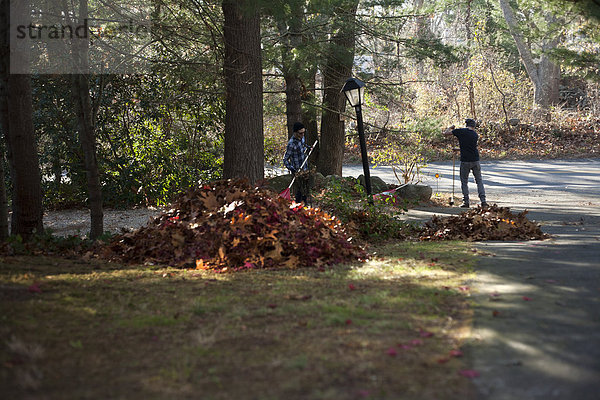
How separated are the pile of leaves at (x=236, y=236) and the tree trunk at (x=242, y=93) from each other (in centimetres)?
238

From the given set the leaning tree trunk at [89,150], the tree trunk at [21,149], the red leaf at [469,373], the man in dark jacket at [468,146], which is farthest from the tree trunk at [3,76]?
the man in dark jacket at [468,146]

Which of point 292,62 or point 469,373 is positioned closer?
point 469,373

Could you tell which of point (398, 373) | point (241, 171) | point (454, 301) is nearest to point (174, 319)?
point (398, 373)

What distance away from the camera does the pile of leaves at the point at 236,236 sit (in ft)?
19.6

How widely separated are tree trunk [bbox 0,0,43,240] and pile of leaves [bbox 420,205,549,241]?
18.3 feet

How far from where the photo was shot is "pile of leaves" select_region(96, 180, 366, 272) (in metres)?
5.96

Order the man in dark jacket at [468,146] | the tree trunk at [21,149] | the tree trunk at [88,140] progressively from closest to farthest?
the tree trunk at [21,149]
the tree trunk at [88,140]
the man in dark jacket at [468,146]

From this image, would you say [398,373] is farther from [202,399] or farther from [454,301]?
[454,301]

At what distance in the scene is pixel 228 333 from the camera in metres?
3.51

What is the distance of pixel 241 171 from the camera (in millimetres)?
9391

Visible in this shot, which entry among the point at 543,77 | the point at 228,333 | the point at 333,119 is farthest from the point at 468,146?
the point at 543,77

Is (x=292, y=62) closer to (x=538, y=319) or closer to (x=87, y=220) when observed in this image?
(x=87, y=220)

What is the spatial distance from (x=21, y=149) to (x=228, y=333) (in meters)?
5.13

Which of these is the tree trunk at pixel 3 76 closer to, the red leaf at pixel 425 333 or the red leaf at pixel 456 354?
the red leaf at pixel 425 333
